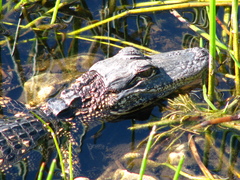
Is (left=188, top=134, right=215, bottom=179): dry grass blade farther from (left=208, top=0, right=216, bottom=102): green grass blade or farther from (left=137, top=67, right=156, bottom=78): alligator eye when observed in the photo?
(left=137, top=67, right=156, bottom=78): alligator eye

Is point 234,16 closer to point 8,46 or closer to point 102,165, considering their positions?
point 102,165

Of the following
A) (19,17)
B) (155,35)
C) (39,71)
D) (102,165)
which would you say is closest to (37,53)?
(39,71)

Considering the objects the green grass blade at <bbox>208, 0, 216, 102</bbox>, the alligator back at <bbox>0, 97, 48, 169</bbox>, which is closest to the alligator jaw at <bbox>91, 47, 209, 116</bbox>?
the green grass blade at <bbox>208, 0, 216, 102</bbox>

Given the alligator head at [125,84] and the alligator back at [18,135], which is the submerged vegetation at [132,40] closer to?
the alligator head at [125,84]

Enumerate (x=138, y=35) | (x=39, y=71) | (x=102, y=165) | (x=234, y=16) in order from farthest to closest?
1. (x=138, y=35)
2. (x=39, y=71)
3. (x=102, y=165)
4. (x=234, y=16)

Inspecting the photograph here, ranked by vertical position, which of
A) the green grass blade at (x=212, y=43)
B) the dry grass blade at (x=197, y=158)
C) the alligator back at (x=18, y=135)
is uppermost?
the green grass blade at (x=212, y=43)

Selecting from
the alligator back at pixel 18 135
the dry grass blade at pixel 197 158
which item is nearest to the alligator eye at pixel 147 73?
the dry grass blade at pixel 197 158
